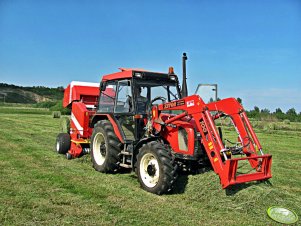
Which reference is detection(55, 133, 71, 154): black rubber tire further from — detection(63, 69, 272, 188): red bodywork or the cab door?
the cab door

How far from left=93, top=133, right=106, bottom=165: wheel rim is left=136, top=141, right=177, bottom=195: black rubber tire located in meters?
1.81

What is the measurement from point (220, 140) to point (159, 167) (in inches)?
45.5

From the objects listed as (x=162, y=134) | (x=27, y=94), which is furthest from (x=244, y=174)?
(x=27, y=94)

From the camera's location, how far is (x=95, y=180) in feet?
22.2

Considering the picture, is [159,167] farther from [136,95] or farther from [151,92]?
[151,92]

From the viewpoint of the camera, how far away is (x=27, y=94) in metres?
92.5

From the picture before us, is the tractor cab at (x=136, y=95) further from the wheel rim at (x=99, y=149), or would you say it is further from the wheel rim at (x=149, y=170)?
the wheel rim at (x=149, y=170)

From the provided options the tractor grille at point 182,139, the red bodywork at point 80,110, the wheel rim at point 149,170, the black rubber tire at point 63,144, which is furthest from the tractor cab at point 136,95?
the black rubber tire at point 63,144

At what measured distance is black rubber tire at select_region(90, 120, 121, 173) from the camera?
730 cm

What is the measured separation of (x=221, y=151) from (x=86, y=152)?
4.78 meters

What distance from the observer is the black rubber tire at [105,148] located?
287 inches

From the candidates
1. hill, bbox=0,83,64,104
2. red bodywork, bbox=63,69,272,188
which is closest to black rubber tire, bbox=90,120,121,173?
red bodywork, bbox=63,69,272,188

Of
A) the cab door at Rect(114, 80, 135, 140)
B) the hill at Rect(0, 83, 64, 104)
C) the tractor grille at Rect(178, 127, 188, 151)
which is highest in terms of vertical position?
the hill at Rect(0, 83, 64, 104)

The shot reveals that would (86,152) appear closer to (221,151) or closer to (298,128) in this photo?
(221,151)
